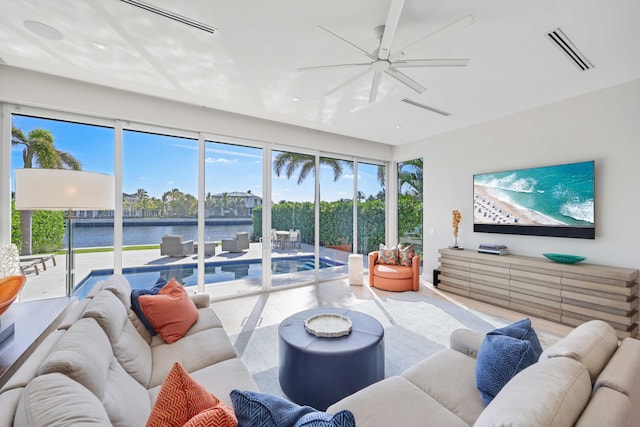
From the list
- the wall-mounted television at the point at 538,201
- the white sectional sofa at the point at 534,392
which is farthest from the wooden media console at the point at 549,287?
the white sectional sofa at the point at 534,392

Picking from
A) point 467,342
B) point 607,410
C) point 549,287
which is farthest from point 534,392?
point 549,287

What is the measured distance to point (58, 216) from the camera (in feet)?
11.0

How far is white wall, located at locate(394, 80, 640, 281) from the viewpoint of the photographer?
10.5 ft

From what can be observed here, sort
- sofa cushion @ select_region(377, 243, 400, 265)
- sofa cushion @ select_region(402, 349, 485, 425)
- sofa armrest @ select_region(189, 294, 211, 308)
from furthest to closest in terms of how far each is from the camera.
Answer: sofa cushion @ select_region(377, 243, 400, 265), sofa armrest @ select_region(189, 294, 211, 308), sofa cushion @ select_region(402, 349, 485, 425)

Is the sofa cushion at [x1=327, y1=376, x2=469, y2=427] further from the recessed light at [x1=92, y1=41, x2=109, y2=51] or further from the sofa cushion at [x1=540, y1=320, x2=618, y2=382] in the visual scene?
the recessed light at [x1=92, y1=41, x2=109, y2=51]

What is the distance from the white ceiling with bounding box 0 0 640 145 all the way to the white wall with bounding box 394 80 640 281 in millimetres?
267

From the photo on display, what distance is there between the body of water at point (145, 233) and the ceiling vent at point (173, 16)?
2.74 meters

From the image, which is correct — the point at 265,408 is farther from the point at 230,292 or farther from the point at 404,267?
the point at 404,267

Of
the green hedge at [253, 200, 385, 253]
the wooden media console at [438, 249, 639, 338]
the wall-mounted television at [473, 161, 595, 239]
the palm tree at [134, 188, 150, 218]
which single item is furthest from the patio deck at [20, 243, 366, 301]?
the wall-mounted television at [473, 161, 595, 239]

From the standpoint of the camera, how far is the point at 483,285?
13.7ft

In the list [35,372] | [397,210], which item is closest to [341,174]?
[397,210]

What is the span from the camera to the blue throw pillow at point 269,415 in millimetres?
779

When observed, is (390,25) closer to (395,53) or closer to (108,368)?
(395,53)

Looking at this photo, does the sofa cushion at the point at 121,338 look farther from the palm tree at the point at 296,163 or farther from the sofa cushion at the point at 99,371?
the palm tree at the point at 296,163
